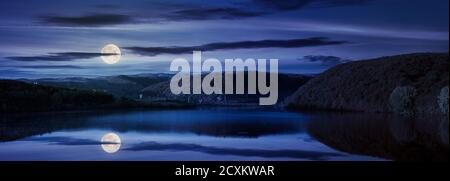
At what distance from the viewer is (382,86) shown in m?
73.4

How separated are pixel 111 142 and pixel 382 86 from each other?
54.3 m

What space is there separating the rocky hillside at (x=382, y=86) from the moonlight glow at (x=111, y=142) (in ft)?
109

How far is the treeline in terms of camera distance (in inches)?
1871

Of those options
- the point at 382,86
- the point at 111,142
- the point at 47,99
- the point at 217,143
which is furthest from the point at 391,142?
the point at 382,86

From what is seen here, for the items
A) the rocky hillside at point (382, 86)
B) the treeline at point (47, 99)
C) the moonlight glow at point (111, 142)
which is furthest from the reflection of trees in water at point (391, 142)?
the treeline at point (47, 99)

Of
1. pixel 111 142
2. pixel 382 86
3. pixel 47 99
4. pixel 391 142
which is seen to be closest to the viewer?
pixel 111 142

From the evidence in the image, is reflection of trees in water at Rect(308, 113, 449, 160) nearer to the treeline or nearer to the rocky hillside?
the rocky hillside

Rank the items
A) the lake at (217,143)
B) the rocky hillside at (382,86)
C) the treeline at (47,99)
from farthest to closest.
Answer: the rocky hillside at (382,86) < the treeline at (47,99) < the lake at (217,143)

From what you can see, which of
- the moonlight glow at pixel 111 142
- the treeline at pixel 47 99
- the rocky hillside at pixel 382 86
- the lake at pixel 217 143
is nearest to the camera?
the lake at pixel 217 143

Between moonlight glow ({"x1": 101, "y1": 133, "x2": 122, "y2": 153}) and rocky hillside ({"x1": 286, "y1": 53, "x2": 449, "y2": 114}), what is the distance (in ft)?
109

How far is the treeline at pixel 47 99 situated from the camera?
47.5m

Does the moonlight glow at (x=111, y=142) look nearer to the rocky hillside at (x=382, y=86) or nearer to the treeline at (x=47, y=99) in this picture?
the treeline at (x=47, y=99)

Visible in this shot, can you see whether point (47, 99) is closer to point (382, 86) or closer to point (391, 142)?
point (391, 142)
